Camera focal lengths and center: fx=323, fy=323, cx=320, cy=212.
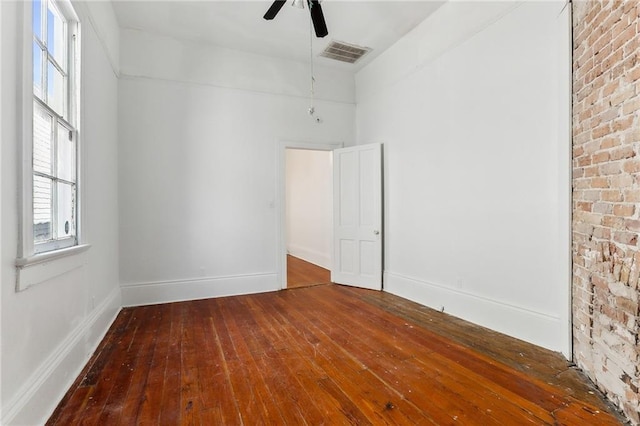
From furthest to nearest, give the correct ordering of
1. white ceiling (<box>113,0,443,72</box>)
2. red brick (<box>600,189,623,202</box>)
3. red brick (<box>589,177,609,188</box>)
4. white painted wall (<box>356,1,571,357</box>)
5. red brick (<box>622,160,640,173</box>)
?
white ceiling (<box>113,0,443,72</box>) < white painted wall (<box>356,1,571,357</box>) < red brick (<box>589,177,609,188</box>) < red brick (<box>600,189,623,202</box>) < red brick (<box>622,160,640,173</box>)

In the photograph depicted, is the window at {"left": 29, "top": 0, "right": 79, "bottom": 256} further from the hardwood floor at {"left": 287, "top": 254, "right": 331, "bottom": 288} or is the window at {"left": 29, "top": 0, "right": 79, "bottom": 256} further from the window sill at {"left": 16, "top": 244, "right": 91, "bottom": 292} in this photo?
the hardwood floor at {"left": 287, "top": 254, "right": 331, "bottom": 288}

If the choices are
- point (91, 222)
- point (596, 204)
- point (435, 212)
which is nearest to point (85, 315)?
point (91, 222)

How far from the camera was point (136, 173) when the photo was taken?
4.09 metres

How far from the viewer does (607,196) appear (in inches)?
82.3

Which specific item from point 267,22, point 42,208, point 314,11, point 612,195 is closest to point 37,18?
point 42,208

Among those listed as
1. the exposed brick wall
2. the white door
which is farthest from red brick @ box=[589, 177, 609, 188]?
the white door

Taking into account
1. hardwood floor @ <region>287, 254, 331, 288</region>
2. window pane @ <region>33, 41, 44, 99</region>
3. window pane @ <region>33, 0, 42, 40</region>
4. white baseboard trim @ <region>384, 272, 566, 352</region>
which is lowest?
hardwood floor @ <region>287, 254, 331, 288</region>

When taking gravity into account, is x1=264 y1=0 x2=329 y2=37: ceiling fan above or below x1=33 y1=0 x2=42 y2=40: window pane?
above

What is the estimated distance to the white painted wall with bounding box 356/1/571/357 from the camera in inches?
107

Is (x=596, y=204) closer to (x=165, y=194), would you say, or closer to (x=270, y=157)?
(x=270, y=157)

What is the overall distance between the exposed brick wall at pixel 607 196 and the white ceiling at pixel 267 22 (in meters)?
1.93

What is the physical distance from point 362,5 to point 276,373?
378 cm

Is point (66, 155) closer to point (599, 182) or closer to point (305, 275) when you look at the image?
point (599, 182)

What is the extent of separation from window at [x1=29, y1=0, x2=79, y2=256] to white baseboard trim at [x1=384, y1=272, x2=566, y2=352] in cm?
360
